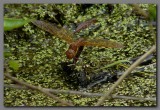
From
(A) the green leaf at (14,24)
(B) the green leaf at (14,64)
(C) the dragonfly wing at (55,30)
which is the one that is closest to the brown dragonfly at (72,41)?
(C) the dragonfly wing at (55,30)

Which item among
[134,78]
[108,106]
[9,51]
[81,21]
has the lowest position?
[108,106]

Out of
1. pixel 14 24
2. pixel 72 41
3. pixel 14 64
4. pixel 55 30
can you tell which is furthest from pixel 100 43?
pixel 14 24

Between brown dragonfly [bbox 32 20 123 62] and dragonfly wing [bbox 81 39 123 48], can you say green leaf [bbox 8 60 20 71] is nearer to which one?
brown dragonfly [bbox 32 20 123 62]

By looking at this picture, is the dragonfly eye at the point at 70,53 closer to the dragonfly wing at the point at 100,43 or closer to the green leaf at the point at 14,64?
the dragonfly wing at the point at 100,43

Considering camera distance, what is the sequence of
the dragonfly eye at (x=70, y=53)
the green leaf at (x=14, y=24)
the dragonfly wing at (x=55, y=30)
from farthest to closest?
the dragonfly eye at (x=70, y=53) → the dragonfly wing at (x=55, y=30) → the green leaf at (x=14, y=24)

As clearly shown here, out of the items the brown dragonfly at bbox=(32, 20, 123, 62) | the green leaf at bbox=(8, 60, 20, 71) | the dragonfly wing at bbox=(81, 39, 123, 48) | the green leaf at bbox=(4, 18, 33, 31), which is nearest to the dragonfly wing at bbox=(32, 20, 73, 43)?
the brown dragonfly at bbox=(32, 20, 123, 62)

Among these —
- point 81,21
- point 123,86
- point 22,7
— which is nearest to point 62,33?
point 81,21

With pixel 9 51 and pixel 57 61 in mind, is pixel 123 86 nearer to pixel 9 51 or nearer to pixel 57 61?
pixel 57 61

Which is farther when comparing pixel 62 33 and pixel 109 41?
pixel 109 41
